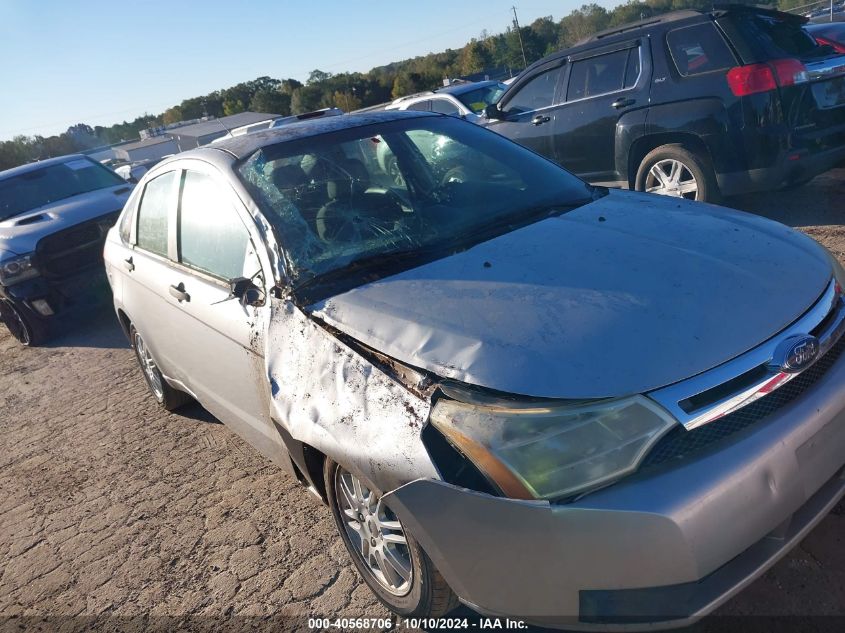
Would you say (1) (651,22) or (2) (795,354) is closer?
(2) (795,354)

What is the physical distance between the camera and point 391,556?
7.79 feet

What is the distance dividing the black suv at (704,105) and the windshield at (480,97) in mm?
4841

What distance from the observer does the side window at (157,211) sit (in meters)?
3.73

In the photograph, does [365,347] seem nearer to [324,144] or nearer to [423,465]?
[423,465]

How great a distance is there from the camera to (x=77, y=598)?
121 inches

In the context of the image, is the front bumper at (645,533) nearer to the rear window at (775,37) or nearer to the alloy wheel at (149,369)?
the alloy wheel at (149,369)

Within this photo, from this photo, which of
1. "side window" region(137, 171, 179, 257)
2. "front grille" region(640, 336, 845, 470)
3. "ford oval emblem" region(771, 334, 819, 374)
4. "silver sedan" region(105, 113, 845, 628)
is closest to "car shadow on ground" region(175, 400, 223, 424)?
"side window" region(137, 171, 179, 257)

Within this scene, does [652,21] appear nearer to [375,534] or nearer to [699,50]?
[699,50]

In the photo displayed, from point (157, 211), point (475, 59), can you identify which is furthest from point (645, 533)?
point (475, 59)

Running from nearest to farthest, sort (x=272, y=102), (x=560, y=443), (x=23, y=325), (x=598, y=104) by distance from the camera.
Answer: (x=560, y=443)
(x=598, y=104)
(x=23, y=325)
(x=272, y=102)

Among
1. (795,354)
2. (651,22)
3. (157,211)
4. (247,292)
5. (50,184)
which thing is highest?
(651,22)

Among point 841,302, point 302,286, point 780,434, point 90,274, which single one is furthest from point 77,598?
point 90,274

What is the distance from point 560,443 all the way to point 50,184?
845 centimetres

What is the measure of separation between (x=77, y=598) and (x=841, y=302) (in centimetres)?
336
